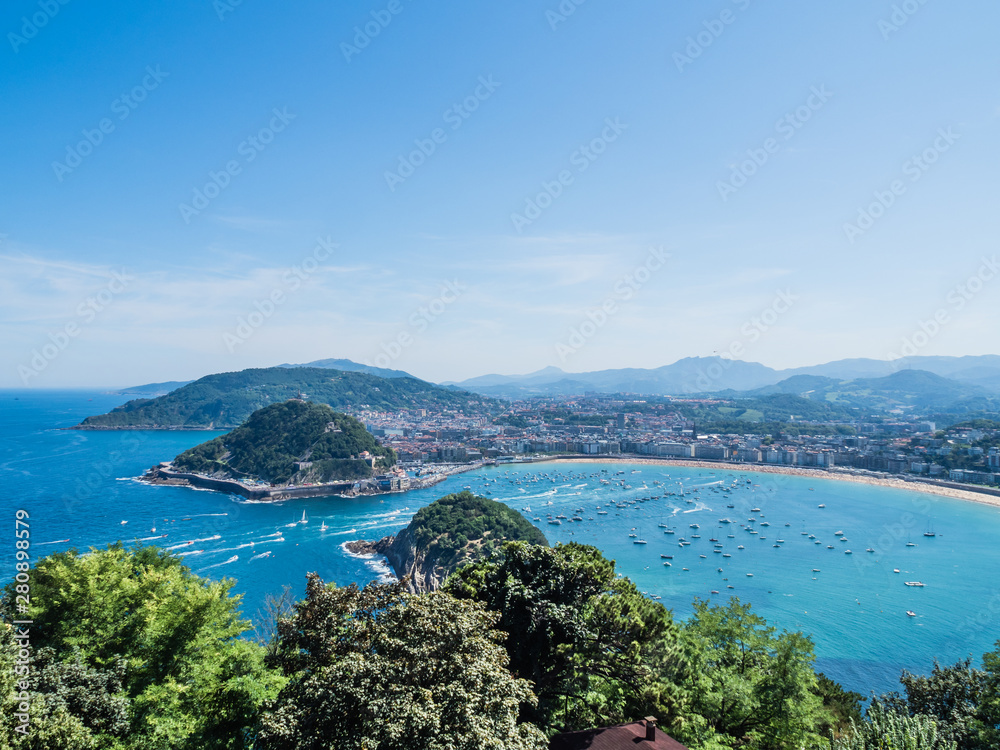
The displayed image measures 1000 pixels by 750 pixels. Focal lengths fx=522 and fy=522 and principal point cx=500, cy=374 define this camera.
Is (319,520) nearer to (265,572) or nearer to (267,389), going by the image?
(265,572)

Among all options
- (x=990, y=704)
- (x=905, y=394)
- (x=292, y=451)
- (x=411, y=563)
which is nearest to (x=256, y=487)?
(x=292, y=451)

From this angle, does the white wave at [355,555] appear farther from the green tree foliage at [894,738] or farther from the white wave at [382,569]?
the green tree foliage at [894,738]

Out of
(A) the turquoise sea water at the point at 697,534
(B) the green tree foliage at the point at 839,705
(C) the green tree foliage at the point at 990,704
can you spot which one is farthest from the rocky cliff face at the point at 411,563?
(C) the green tree foliage at the point at 990,704

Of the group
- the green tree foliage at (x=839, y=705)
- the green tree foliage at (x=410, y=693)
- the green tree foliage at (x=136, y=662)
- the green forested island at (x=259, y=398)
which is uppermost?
the green forested island at (x=259, y=398)

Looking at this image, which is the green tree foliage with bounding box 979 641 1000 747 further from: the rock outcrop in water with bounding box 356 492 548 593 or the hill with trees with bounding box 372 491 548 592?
the rock outcrop in water with bounding box 356 492 548 593

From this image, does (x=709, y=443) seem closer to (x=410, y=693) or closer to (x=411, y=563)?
(x=411, y=563)

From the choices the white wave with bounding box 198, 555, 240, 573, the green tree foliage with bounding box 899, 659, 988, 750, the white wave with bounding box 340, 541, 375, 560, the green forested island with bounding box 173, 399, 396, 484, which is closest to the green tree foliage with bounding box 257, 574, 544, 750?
the green tree foliage with bounding box 899, 659, 988, 750
